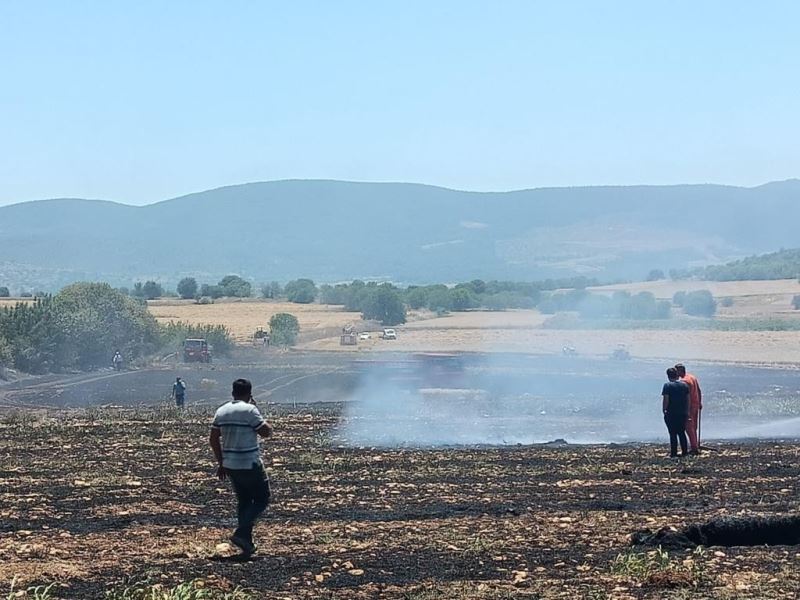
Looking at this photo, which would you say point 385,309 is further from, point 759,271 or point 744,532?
point 744,532

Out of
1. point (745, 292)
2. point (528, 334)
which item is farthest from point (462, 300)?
point (528, 334)

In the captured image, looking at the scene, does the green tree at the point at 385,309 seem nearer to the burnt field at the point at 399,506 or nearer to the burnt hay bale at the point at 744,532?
the burnt field at the point at 399,506

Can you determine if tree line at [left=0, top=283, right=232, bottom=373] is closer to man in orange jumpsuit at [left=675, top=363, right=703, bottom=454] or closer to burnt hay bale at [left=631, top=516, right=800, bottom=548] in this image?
man in orange jumpsuit at [left=675, top=363, right=703, bottom=454]

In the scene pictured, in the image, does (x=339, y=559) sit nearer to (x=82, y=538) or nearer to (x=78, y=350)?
(x=82, y=538)

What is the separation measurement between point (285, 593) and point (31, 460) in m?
11.2

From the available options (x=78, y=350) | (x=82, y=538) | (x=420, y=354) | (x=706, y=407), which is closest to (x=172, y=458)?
(x=82, y=538)

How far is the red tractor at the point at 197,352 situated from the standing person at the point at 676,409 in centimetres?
4277

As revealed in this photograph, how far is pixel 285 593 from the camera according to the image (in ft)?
31.2

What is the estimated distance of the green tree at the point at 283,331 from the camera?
72231 mm

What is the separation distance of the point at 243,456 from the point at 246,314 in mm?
88640

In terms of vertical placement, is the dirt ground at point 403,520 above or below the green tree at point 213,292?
below

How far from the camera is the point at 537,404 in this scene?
1351 inches

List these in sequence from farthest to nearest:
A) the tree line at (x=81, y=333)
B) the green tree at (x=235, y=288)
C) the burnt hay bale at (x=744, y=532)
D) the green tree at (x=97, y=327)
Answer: the green tree at (x=235, y=288)
the green tree at (x=97, y=327)
the tree line at (x=81, y=333)
the burnt hay bale at (x=744, y=532)

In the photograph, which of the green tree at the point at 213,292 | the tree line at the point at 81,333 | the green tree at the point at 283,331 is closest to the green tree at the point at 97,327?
the tree line at the point at 81,333
